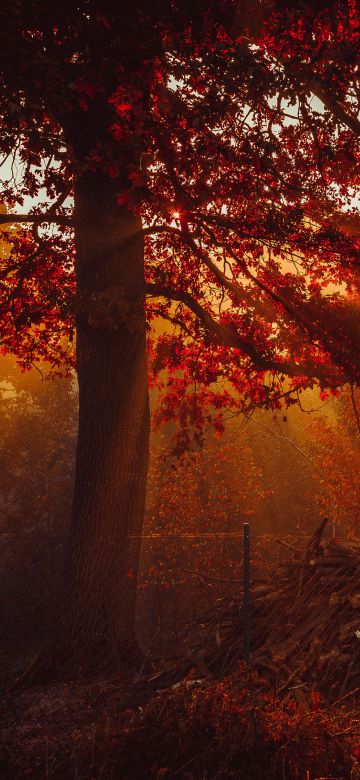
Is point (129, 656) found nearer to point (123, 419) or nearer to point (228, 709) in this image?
point (123, 419)

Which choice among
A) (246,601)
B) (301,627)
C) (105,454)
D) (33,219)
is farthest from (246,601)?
(33,219)

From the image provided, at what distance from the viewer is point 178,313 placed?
11305 mm

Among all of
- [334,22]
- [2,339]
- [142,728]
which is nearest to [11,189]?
[2,339]

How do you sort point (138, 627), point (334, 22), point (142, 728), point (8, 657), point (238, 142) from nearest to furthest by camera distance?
1. point (142, 728)
2. point (334, 22)
3. point (238, 142)
4. point (8, 657)
5. point (138, 627)

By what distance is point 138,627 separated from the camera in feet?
84.3

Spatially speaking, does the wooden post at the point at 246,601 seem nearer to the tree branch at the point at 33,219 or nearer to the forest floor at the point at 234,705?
the forest floor at the point at 234,705

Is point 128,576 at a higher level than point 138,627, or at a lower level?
higher

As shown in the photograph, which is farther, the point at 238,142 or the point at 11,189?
the point at 11,189

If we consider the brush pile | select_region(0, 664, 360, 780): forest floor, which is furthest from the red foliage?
select_region(0, 664, 360, 780): forest floor

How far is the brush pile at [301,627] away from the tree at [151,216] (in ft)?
4.17

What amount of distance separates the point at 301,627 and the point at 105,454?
10.0 ft

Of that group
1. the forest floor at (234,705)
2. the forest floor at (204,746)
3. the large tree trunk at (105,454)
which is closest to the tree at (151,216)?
the large tree trunk at (105,454)

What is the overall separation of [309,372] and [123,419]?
9.71 feet

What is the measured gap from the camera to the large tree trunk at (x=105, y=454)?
8.35 metres
